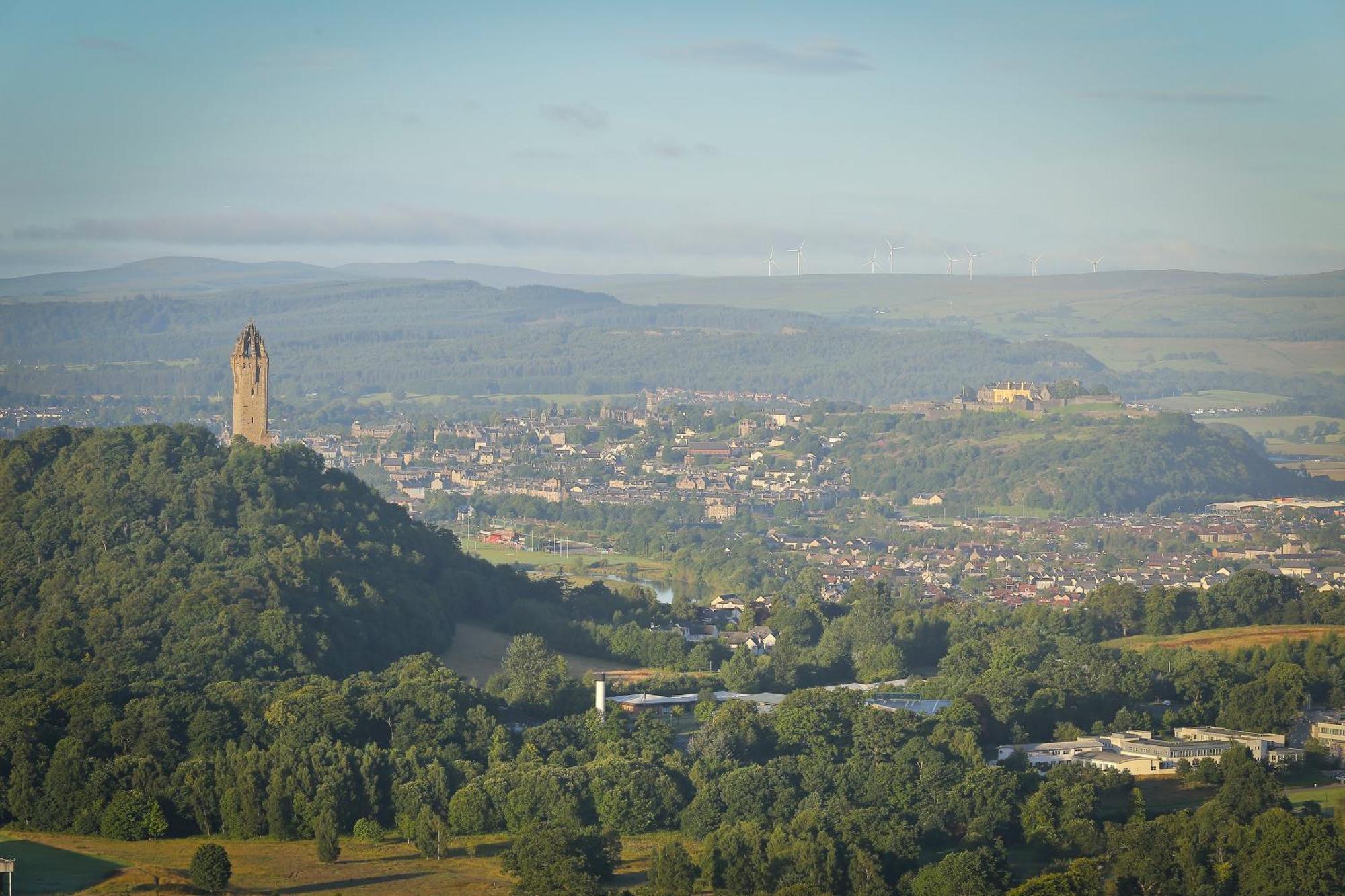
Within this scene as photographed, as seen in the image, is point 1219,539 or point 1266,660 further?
point 1219,539

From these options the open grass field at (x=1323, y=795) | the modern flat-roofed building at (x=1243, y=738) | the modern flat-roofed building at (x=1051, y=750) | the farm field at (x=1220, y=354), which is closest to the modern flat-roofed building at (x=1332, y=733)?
the modern flat-roofed building at (x=1243, y=738)

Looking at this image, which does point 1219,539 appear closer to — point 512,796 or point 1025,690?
point 1025,690

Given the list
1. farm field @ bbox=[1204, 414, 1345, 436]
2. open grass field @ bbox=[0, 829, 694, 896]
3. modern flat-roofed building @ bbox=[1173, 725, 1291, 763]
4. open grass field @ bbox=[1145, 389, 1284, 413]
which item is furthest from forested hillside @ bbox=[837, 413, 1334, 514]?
open grass field @ bbox=[0, 829, 694, 896]

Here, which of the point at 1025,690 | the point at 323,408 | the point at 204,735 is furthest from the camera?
the point at 323,408

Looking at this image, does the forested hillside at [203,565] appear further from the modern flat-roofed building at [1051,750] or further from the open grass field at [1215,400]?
the open grass field at [1215,400]

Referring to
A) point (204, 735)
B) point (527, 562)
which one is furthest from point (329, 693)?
point (527, 562)
